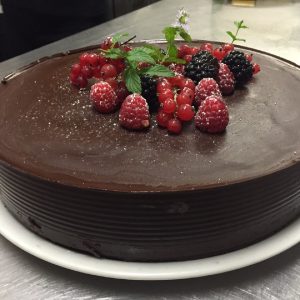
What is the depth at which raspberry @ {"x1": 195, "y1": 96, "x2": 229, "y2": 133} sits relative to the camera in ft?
3.67

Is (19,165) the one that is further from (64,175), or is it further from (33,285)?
(33,285)

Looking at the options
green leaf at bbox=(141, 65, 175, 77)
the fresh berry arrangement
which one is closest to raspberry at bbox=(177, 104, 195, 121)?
→ the fresh berry arrangement

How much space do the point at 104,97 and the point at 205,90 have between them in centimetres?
26

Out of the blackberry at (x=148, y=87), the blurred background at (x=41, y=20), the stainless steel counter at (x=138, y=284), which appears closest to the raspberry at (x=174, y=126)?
the blackberry at (x=148, y=87)

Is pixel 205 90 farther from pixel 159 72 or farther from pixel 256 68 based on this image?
pixel 256 68

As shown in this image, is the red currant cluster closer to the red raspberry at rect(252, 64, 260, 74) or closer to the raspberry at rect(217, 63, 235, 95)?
the raspberry at rect(217, 63, 235, 95)

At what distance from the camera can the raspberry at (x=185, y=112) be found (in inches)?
45.3

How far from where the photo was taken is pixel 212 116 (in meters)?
1.13

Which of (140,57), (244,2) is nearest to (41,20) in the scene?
(244,2)

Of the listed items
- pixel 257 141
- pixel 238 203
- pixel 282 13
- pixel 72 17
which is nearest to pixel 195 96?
pixel 257 141

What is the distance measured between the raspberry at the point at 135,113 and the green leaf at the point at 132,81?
0.14 ft

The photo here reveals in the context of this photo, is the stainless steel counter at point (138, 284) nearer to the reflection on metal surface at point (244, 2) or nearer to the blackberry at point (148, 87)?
the blackberry at point (148, 87)

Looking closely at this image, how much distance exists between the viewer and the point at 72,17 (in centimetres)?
305

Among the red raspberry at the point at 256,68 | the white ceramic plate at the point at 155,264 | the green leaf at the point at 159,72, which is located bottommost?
the white ceramic plate at the point at 155,264
